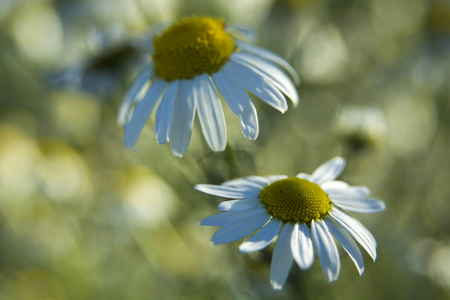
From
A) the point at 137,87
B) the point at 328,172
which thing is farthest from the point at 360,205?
the point at 137,87

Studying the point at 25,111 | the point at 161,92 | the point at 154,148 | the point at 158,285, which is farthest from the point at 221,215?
the point at 25,111

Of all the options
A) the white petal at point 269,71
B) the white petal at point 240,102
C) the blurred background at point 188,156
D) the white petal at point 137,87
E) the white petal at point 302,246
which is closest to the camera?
the white petal at point 302,246

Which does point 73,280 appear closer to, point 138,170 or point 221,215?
point 138,170

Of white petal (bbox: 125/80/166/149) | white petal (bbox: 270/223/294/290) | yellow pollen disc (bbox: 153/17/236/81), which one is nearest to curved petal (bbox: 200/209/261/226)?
white petal (bbox: 270/223/294/290)

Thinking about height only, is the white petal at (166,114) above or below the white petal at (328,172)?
above

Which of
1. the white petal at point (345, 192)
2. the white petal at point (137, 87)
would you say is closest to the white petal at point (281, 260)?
the white petal at point (345, 192)

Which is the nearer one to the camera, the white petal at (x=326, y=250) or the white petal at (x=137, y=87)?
the white petal at (x=326, y=250)

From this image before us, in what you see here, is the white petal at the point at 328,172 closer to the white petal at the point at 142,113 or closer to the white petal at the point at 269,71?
the white petal at the point at 269,71

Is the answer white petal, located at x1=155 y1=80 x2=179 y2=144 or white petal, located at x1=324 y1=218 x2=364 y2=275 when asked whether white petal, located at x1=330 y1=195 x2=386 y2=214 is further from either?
white petal, located at x1=155 y1=80 x2=179 y2=144
